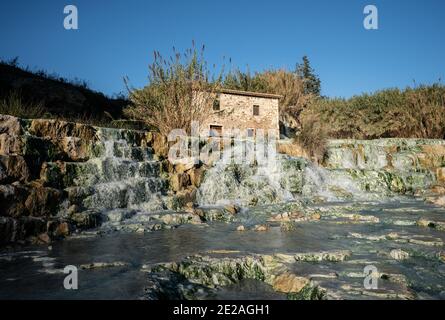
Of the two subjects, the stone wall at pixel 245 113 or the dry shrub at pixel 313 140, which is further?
the stone wall at pixel 245 113

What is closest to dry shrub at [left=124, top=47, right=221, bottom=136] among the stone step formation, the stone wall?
the stone step formation

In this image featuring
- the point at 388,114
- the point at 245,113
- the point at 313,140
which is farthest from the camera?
the point at 388,114

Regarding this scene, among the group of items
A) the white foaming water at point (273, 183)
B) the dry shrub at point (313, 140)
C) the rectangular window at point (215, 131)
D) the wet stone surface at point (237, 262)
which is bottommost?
the wet stone surface at point (237, 262)

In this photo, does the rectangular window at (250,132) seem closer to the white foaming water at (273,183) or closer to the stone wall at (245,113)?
the stone wall at (245,113)

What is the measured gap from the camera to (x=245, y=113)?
24078mm

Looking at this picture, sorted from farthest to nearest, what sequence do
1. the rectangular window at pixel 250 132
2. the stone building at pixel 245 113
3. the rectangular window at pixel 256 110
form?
the rectangular window at pixel 256 110 → the rectangular window at pixel 250 132 → the stone building at pixel 245 113

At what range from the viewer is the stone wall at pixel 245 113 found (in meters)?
23.4

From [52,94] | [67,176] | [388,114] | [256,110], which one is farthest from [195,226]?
[388,114]

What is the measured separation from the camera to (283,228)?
739 centimetres

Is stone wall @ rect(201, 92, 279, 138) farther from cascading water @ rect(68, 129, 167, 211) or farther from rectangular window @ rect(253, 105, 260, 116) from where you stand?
cascading water @ rect(68, 129, 167, 211)

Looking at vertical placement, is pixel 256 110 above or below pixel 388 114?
above

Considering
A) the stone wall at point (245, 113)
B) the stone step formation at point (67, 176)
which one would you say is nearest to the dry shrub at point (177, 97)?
the stone step formation at point (67, 176)

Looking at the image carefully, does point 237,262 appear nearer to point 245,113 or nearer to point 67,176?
point 67,176
